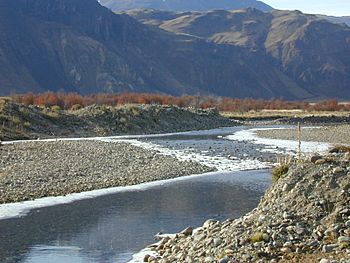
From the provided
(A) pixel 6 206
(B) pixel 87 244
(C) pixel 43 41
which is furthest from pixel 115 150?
(C) pixel 43 41

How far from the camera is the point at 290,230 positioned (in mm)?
13234

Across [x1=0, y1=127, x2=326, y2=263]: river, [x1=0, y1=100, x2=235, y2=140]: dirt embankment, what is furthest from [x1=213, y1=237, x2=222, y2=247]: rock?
[x1=0, y1=100, x2=235, y2=140]: dirt embankment

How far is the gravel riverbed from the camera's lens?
82.9ft

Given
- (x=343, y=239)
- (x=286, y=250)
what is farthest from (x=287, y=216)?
(x=343, y=239)

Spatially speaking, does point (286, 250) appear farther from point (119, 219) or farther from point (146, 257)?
point (119, 219)

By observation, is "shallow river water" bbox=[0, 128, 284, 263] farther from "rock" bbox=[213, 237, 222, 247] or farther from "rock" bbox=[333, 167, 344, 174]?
"rock" bbox=[333, 167, 344, 174]

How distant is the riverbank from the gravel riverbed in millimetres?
10207

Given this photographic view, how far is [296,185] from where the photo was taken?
50.3 feet

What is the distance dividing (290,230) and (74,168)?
19.7 metres

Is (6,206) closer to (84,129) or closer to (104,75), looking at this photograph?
(84,129)

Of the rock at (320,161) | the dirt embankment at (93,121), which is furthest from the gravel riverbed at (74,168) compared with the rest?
the dirt embankment at (93,121)

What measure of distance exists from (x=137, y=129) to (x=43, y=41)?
13532cm

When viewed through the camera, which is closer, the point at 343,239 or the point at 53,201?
the point at 343,239

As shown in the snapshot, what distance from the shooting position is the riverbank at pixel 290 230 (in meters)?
12.3
